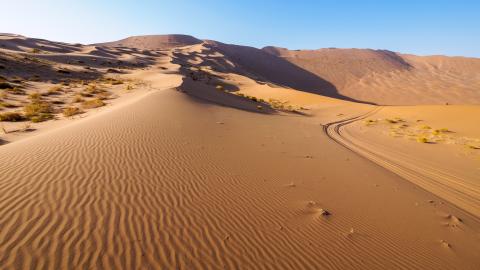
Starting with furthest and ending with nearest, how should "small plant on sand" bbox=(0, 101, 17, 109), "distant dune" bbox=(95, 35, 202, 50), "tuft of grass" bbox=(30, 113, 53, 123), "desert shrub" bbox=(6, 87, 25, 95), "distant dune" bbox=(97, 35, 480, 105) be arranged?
1. "distant dune" bbox=(95, 35, 202, 50)
2. "distant dune" bbox=(97, 35, 480, 105)
3. "desert shrub" bbox=(6, 87, 25, 95)
4. "small plant on sand" bbox=(0, 101, 17, 109)
5. "tuft of grass" bbox=(30, 113, 53, 123)

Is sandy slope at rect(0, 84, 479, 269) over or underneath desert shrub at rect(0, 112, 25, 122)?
over

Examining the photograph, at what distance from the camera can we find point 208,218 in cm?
425

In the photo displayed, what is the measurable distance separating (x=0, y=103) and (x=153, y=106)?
8.54m

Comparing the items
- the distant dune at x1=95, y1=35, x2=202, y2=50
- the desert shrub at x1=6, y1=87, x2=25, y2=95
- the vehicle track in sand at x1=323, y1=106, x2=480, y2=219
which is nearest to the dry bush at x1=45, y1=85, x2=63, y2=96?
the desert shrub at x1=6, y1=87, x2=25, y2=95

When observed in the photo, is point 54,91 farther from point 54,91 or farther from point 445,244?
point 445,244

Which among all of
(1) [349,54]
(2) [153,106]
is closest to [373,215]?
(2) [153,106]

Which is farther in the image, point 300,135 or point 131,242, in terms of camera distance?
point 300,135

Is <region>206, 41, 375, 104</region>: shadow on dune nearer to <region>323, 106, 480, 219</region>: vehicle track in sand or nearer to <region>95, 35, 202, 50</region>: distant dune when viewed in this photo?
<region>95, 35, 202, 50</region>: distant dune

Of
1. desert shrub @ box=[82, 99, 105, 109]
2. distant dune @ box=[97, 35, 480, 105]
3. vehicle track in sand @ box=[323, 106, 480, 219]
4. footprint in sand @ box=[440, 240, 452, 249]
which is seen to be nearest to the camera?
footprint in sand @ box=[440, 240, 452, 249]

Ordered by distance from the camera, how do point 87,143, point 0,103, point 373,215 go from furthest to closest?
point 0,103 → point 87,143 → point 373,215

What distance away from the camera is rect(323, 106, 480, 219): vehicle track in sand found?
630cm

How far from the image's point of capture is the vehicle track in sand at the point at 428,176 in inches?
248

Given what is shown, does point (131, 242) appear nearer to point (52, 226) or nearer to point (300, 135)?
point (52, 226)

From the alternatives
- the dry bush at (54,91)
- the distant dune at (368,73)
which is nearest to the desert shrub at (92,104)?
the dry bush at (54,91)
